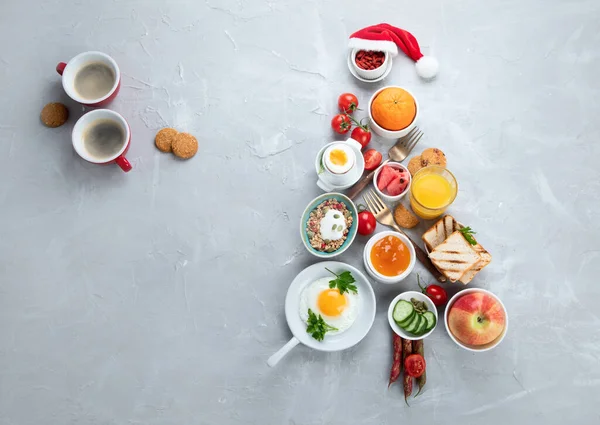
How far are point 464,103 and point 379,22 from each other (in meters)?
0.59

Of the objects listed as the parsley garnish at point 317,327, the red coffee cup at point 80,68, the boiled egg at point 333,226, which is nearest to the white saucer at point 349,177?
the boiled egg at point 333,226

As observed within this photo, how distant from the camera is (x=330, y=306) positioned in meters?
2.68

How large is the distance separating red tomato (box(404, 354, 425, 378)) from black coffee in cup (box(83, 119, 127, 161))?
1652 millimetres

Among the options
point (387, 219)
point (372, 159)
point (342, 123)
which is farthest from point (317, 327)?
point (342, 123)

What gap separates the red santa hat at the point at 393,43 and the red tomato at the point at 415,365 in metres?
1.34

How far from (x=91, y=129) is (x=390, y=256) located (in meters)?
1.52

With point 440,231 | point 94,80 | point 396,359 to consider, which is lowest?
point 396,359

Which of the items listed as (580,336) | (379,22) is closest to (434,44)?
(379,22)

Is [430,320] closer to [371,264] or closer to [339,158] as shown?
[371,264]

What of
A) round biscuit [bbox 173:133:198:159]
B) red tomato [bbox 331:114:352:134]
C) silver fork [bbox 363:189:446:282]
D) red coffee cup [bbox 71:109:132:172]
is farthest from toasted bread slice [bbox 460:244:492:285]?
red coffee cup [bbox 71:109:132:172]

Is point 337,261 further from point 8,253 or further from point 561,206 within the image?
point 8,253

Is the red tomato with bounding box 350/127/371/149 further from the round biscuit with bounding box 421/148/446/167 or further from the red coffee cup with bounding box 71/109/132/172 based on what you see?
the red coffee cup with bounding box 71/109/132/172

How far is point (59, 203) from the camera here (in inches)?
113

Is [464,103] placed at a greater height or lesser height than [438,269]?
greater
